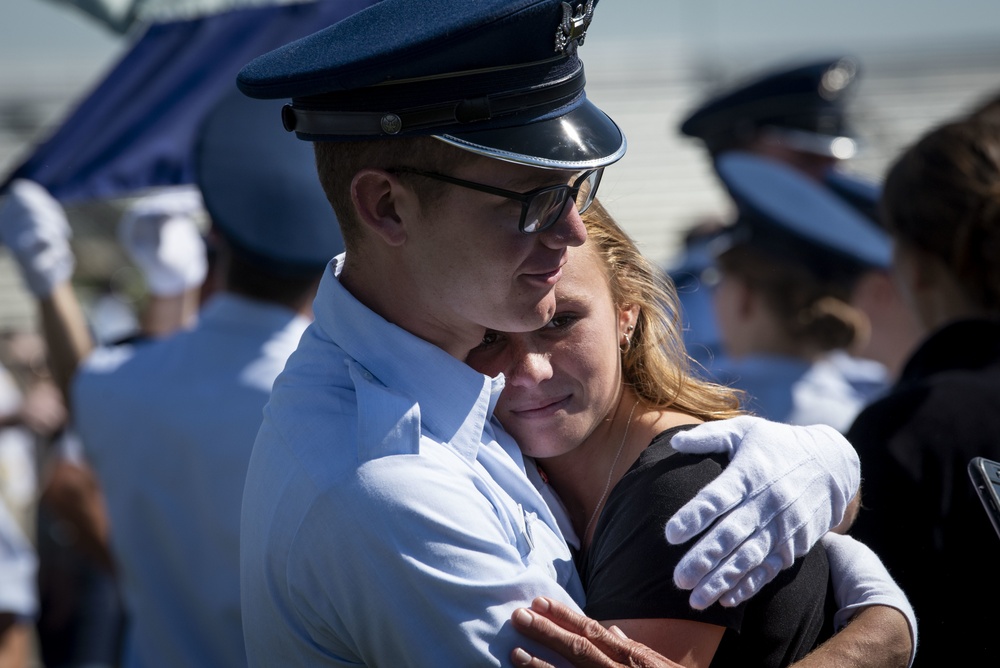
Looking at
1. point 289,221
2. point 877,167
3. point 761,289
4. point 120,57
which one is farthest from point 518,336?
point 877,167

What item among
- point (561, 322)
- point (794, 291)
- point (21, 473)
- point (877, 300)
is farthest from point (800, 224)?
point (21, 473)

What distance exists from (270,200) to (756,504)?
5.39 ft

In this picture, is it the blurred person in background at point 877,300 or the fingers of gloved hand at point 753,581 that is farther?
the blurred person in background at point 877,300

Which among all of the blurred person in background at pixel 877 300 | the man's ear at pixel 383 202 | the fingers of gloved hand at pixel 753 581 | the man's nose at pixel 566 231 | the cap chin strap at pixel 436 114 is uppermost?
the cap chin strap at pixel 436 114

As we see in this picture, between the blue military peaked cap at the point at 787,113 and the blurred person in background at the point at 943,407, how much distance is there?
2744 millimetres

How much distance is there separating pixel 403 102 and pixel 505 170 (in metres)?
0.17

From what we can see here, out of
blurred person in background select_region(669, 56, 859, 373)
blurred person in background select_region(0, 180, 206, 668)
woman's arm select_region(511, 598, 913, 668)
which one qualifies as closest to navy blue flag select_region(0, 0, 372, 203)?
blurred person in background select_region(0, 180, 206, 668)

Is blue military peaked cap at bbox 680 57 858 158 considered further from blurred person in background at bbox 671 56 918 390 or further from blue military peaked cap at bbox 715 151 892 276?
blue military peaked cap at bbox 715 151 892 276

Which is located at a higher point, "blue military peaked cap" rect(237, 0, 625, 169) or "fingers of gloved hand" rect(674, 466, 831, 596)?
"blue military peaked cap" rect(237, 0, 625, 169)

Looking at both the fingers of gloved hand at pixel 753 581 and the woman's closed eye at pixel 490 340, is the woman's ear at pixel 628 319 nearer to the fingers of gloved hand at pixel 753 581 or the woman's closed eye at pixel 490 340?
the woman's closed eye at pixel 490 340

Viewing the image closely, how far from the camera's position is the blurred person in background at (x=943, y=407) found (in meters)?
2.01

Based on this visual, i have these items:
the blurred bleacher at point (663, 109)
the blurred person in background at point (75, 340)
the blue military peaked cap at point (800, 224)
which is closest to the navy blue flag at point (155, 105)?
the blurred person in background at point (75, 340)

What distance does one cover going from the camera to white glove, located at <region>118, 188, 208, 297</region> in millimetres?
4238

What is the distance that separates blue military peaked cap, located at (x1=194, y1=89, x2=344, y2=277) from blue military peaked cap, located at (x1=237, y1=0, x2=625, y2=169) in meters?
1.14
